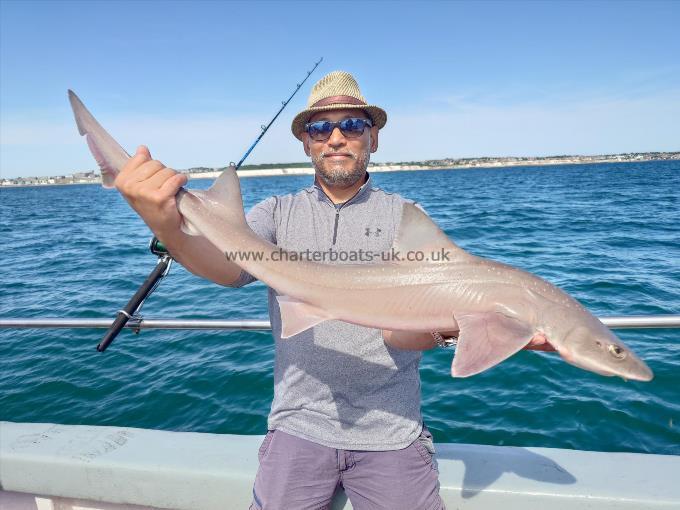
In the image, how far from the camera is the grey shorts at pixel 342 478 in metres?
2.81

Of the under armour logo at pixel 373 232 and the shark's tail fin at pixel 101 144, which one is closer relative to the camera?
the shark's tail fin at pixel 101 144

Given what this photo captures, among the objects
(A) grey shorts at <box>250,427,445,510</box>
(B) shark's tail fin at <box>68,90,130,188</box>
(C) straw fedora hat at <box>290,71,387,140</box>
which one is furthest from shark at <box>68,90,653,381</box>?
(C) straw fedora hat at <box>290,71,387,140</box>

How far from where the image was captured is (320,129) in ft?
11.8

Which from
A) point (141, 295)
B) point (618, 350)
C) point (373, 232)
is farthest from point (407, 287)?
point (141, 295)

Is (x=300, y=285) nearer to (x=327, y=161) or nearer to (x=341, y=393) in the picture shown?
(x=341, y=393)

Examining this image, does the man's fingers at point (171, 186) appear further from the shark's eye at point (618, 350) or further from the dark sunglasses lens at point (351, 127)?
the shark's eye at point (618, 350)

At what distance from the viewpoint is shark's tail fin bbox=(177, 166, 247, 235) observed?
8.55 ft

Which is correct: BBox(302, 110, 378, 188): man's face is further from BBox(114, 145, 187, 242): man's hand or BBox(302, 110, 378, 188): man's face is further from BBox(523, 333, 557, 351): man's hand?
BBox(523, 333, 557, 351): man's hand

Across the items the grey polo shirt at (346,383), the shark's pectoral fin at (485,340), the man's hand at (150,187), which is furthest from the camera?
the grey polo shirt at (346,383)

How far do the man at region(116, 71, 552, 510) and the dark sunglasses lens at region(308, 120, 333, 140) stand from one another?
0.66 meters

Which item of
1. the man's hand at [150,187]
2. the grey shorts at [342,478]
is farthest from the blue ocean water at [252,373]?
the man's hand at [150,187]

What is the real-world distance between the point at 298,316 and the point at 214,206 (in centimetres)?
86

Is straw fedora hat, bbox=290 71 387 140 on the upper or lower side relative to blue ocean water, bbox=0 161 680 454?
upper

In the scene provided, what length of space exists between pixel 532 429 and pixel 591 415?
3.12ft
